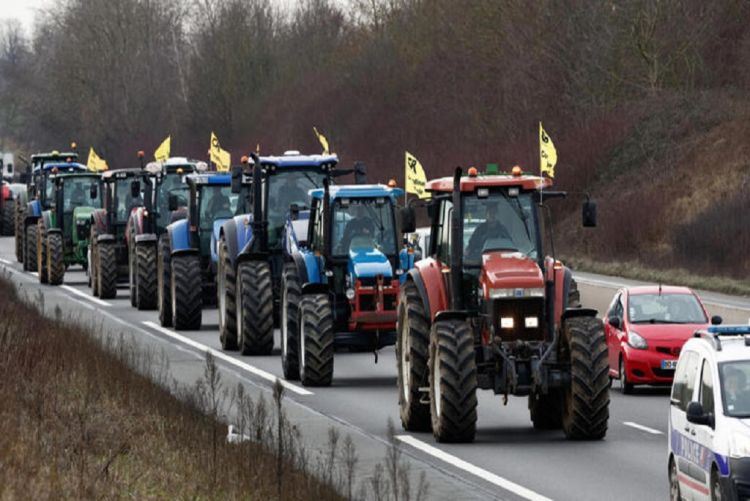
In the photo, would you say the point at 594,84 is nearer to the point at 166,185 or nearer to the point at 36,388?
the point at 166,185

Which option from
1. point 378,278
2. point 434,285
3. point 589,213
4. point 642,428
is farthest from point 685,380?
point 378,278

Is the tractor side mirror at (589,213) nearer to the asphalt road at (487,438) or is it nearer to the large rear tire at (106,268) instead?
the asphalt road at (487,438)

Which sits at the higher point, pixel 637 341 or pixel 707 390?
pixel 707 390

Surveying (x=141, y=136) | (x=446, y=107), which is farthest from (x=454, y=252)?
(x=141, y=136)

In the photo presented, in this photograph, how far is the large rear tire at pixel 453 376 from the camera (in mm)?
20734

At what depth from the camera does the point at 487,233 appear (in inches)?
878

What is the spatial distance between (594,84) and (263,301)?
133 feet

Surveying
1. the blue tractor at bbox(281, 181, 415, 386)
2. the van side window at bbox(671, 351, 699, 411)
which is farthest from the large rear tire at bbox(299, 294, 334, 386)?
the van side window at bbox(671, 351, 699, 411)

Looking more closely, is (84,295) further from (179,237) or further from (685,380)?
(685,380)

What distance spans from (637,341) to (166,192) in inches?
700

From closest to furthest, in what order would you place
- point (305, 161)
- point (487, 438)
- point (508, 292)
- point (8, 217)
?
1. point (508, 292)
2. point (487, 438)
3. point (305, 161)
4. point (8, 217)

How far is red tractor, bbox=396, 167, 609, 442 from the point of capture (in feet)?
69.2

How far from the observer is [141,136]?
124m

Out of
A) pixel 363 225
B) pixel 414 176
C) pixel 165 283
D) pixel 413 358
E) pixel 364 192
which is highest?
pixel 414 176
